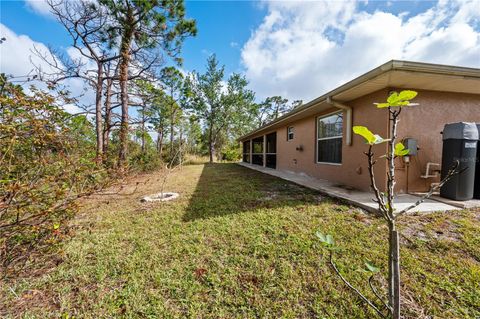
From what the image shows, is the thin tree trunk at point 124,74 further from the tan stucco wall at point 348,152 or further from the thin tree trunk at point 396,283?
the thin tree trunk at point 396,283

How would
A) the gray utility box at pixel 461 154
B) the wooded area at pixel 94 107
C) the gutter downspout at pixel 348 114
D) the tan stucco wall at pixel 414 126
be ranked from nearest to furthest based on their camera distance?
the wooded area at pixel 94 107 → the gray utility box at pixel 461 154 → the tan stucco wall at pixel 414 126 → the gutter downspout at pixel 348 114

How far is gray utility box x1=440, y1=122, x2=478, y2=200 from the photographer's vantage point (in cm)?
350

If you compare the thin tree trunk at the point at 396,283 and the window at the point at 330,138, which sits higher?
the window at the point at 330,138

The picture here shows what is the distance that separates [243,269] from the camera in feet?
6.38

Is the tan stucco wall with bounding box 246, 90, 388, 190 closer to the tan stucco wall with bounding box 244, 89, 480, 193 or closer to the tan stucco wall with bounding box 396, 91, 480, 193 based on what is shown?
the tan stucco wall with bounding box 244, 89, 480, 193

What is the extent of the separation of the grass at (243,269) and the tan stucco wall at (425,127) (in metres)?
1.53

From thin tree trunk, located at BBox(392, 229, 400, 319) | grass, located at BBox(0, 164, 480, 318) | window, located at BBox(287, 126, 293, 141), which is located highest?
window, located at BBox(287, 126, 293, 141)

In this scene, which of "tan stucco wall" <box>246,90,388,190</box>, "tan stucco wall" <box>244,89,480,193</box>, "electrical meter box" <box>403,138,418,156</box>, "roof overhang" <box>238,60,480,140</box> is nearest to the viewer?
"roof overhang" <box>238,60,480,140</box>

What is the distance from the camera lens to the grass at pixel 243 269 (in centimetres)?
151

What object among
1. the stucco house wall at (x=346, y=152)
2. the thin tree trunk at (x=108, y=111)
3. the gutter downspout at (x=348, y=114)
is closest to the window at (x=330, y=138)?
the stucco house wall at (x=346, y=152)

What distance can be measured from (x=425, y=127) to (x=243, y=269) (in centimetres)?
510

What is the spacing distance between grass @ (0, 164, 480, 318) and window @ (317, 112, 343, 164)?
3.04m

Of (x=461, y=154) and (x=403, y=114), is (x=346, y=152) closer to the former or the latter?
(x=403, y=114)

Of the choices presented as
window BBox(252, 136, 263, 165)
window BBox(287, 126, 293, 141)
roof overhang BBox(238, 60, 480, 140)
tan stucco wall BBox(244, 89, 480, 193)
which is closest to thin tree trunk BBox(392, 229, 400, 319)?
roof overhang BBox(238, 60, 480, 140)
